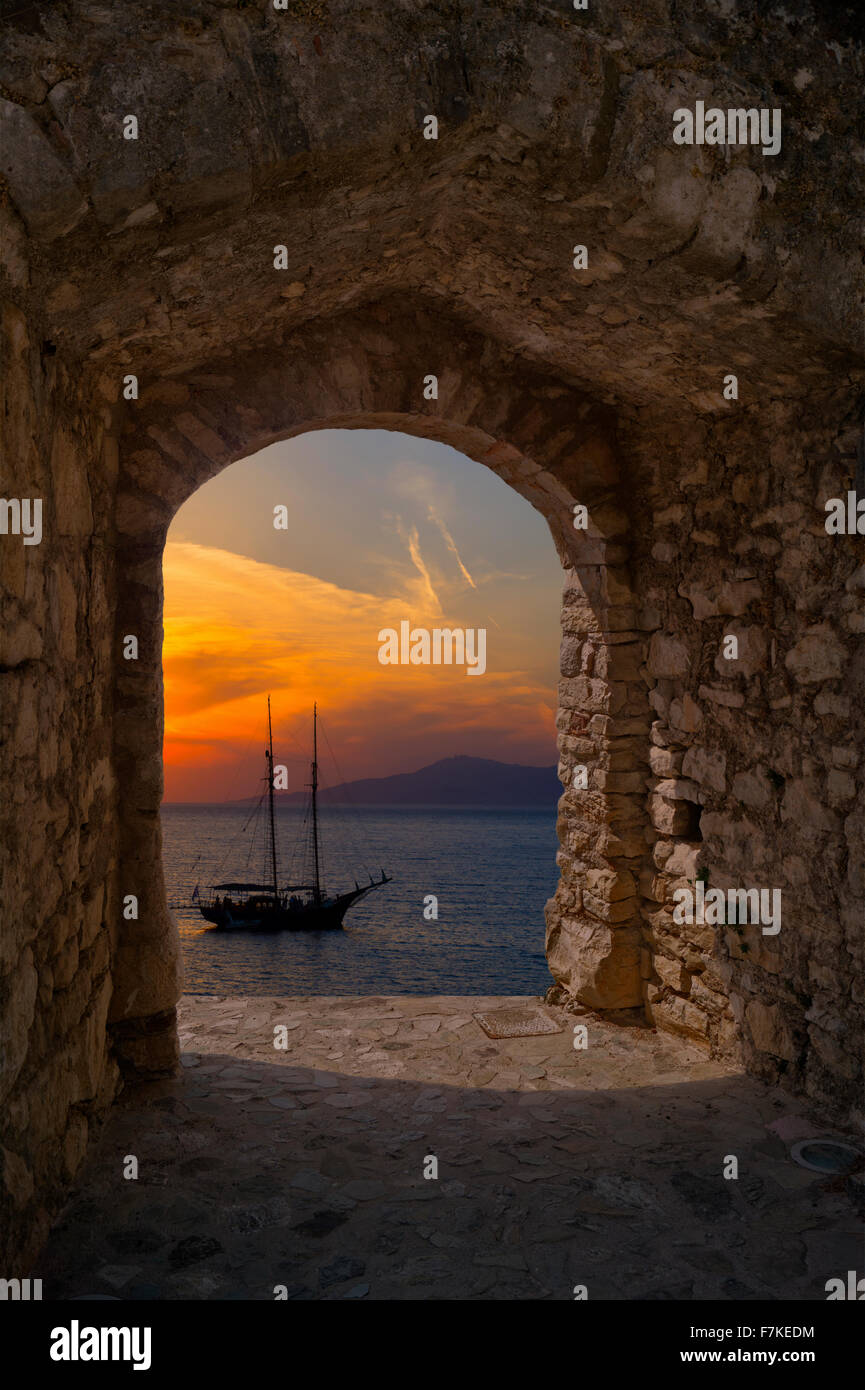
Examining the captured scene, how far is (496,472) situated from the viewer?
4.34m

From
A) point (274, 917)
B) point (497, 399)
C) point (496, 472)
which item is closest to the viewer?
point (497, 399)

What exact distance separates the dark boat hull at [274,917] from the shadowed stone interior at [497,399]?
23.0m

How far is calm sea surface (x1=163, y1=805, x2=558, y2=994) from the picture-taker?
27.9 meters

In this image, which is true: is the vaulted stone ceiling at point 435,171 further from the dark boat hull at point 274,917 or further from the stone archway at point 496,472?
the dark boat hull at point 274,917

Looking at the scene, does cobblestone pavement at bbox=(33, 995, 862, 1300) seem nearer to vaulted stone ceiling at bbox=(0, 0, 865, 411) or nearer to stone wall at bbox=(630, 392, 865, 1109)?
stone wall at bbox=(630, 392, 865, 1109)

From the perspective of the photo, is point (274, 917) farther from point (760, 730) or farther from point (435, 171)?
point (435, 171)

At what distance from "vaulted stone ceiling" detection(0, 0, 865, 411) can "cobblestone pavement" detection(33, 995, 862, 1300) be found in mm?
2474

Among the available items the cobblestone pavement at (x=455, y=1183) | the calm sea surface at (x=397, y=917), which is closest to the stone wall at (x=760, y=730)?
the cobblestone pavement at (x=455, y=1183)

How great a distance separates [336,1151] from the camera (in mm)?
3061

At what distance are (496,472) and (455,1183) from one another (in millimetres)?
2998

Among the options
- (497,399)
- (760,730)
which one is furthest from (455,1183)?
(497,399)
